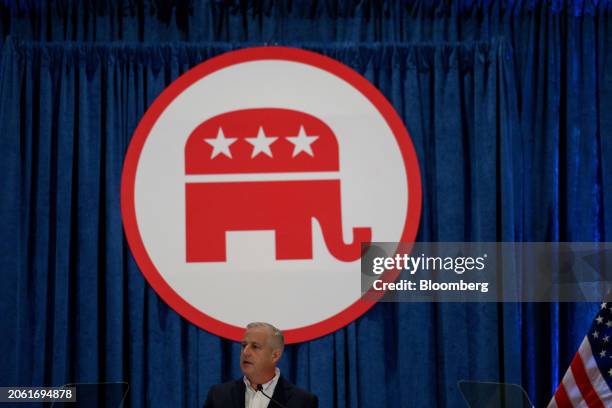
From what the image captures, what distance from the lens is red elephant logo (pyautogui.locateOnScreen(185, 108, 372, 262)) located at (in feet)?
14.3

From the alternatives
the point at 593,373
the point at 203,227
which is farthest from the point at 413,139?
the point at 593,373

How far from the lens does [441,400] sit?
433cm

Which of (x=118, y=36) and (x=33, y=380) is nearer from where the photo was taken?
(x=33, y=380)

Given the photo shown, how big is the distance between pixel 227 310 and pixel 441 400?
1.13 m

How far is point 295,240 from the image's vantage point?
4379mm

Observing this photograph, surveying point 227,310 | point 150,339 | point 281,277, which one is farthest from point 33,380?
point 281,277

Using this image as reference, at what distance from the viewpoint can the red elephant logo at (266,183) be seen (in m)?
4.37

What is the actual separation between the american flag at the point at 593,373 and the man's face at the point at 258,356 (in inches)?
48.6

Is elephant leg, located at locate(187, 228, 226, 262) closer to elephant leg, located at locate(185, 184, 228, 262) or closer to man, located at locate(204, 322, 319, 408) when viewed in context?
elephant leg, located at locate(185, 184, 228, 262)

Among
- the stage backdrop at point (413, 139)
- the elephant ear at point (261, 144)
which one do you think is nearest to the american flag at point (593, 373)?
the stage backdrop at point (413, 139)

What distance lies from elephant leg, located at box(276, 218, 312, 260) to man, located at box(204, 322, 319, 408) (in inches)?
28.0

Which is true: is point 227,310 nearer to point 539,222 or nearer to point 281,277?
point 281,277

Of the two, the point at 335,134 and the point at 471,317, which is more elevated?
the point at 335,134

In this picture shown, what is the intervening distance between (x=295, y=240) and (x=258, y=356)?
894mm
